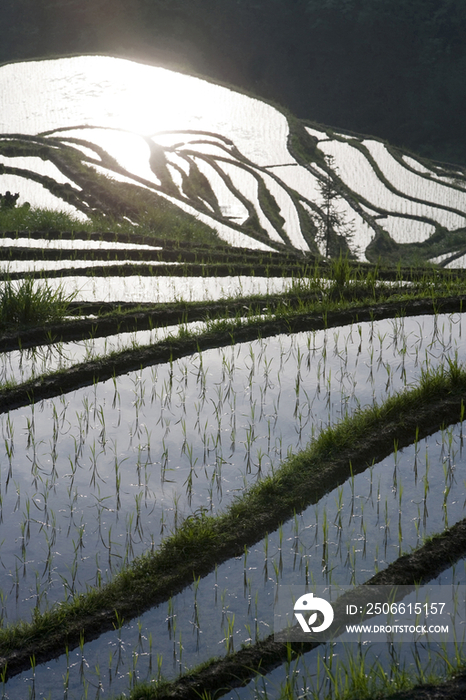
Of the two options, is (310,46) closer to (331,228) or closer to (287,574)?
(331,228)

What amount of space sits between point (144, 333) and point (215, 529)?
220 cm

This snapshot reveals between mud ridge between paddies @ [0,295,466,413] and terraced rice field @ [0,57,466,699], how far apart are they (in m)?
0.01

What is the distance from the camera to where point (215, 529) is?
222 cm

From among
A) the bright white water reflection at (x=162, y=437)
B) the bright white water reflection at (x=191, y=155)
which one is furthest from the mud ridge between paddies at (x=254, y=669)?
the bright white water reflection at (x=191, y=155)

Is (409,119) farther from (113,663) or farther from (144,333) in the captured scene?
(113,663)

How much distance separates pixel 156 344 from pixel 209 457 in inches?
54.4

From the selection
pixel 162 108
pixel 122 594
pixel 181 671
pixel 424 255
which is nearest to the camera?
pixel 181 671

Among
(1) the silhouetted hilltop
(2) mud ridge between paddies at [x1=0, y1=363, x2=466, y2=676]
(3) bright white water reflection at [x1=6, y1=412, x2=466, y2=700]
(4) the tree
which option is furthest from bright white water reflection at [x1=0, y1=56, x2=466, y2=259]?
(1) the silhouetted hilltop

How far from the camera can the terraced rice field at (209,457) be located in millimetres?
1752

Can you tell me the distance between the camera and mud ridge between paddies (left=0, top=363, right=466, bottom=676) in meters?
1.82

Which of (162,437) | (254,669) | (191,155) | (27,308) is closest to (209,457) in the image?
(162,437)

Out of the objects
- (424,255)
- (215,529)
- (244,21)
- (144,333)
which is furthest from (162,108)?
(244,21)

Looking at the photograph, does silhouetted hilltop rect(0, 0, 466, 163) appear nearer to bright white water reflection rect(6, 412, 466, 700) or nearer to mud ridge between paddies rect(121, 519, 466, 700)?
bright white water reflection rect(6, 412, 466, 700)

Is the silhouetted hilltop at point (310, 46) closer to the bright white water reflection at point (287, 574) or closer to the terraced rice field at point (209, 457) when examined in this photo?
the terraced rice field at point (209, 457)
